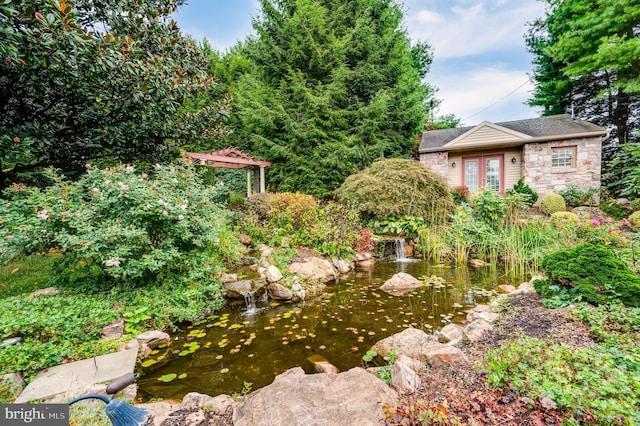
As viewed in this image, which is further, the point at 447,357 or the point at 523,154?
the point at 523,154

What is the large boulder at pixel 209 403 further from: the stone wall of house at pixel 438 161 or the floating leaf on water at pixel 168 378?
the stone wall of house at pixel 438 161

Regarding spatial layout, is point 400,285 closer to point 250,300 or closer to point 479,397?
point 250,300

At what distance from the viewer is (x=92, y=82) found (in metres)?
3.14

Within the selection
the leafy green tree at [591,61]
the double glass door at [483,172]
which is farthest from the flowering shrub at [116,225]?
the leafy green tree at [591,61]

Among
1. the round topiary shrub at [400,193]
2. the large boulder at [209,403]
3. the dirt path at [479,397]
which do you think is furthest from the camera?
the round topiary shrub at [400,193]

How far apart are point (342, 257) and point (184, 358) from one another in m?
3.89

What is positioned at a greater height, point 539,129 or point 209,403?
point 539,129

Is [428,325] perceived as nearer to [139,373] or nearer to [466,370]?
[466,370]

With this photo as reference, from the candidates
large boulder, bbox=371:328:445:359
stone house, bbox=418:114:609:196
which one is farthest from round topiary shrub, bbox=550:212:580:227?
large boulder, bbox=371:328:445:359

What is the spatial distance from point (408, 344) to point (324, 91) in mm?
8359

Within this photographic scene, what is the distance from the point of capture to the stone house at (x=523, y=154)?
9.47 m

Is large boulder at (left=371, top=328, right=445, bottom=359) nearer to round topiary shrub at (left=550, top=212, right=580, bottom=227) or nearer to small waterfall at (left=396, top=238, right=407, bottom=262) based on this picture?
small waterfall at (left=396, top=238, right=407, bottom=262)

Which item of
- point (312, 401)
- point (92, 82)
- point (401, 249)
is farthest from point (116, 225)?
point (401, 249)

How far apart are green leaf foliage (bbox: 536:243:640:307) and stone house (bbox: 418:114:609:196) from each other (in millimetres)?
6374
